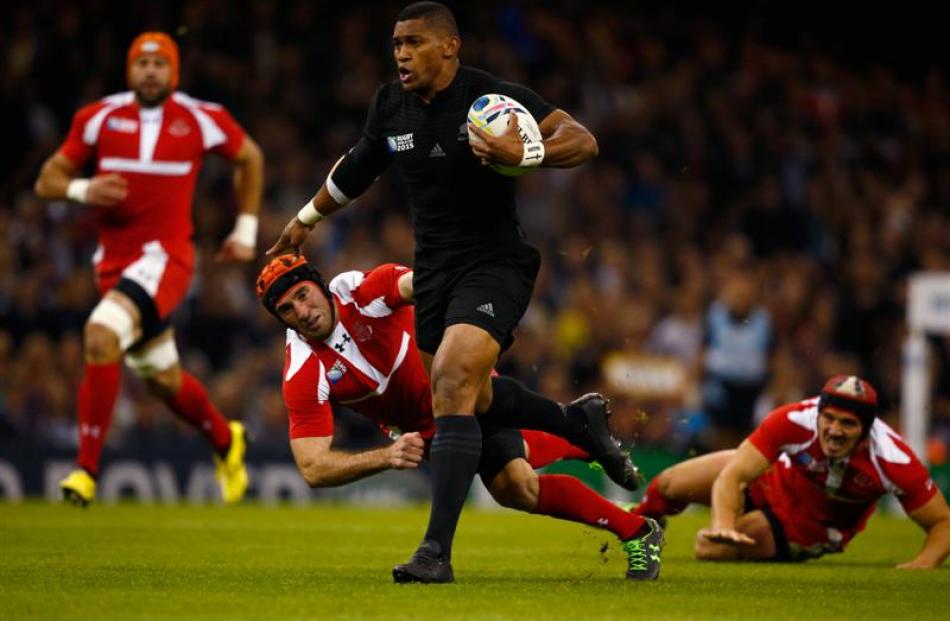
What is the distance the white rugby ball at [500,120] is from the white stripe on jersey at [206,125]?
188 inches

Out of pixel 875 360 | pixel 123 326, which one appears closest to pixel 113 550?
pixel 123 326

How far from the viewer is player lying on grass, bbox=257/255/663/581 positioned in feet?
26.6

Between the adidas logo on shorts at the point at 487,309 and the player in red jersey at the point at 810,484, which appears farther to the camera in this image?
the player in red jersey at the point at 810,484

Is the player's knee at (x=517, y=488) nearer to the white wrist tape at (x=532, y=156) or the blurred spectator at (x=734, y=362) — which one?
the white wrist tape at (x=532, y=156)

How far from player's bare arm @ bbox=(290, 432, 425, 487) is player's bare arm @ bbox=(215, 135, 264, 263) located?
3.85m

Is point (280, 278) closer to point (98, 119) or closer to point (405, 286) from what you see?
point (405, 286)

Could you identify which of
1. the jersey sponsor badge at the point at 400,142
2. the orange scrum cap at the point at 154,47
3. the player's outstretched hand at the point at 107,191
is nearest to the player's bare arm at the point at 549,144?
the jersey sponsor badge at the point at 400,142

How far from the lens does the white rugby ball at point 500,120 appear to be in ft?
23.7

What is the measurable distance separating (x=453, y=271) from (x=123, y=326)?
13.3ft

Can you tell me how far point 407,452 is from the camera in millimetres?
7086

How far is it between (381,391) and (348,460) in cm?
90

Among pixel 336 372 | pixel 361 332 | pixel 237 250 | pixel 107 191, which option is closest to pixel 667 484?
pixel 361 332

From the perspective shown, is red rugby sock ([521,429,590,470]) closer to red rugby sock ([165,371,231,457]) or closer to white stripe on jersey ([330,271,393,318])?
white stripe on jersey ([330,271,393,318])

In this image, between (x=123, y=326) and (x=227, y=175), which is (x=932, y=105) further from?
(x=123, y=326)
